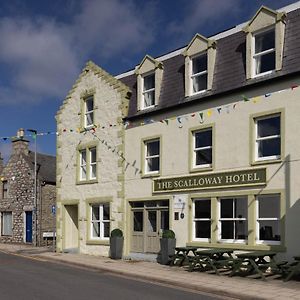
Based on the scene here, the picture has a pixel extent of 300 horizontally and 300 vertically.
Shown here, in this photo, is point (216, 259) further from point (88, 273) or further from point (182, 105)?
point (182, 105)

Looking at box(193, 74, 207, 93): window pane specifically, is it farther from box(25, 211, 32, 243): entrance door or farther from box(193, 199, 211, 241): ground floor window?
box(25, 211, 32, 243): entrance door

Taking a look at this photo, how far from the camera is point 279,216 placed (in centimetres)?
1541

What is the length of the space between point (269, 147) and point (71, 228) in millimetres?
12555

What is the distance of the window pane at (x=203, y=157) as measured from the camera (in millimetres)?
17781

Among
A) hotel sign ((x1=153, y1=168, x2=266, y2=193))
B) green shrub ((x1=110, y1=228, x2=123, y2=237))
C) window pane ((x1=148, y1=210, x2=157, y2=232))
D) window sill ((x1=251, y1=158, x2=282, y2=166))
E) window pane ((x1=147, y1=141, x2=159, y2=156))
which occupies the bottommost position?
green shrub ((x1=110, y1=228, x2=123, y2=237))

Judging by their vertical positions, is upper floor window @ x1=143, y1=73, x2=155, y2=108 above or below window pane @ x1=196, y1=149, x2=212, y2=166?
above

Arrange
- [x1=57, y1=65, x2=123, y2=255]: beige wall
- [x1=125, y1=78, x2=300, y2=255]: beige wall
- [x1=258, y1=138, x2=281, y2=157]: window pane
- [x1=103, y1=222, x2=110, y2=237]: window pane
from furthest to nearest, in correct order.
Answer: [x1=103, y1=222, x2=110, y2=237]: window pane < [x1=57, y1=65, x2=123, y2=255]: beige wall < [x1=258, y1=138, x2=281, y2=157]: window pane < [x1=125, y1=78, x2=300, y2=255]: beige wall

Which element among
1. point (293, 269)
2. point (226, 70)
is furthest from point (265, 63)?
point (293, 269)

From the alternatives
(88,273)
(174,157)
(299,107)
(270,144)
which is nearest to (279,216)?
(270,144)

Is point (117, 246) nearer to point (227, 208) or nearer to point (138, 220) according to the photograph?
point (138, 220)

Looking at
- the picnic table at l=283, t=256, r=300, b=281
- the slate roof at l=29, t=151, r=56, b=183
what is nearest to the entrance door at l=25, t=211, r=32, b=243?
the slate roof at l=29, t=151, r=56, b=183

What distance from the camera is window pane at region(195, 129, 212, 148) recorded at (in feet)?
58.6

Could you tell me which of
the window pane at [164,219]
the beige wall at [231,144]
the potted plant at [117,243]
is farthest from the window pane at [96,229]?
the window pane at [164,219]

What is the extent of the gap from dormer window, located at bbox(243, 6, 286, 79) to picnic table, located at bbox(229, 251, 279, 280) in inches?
225
